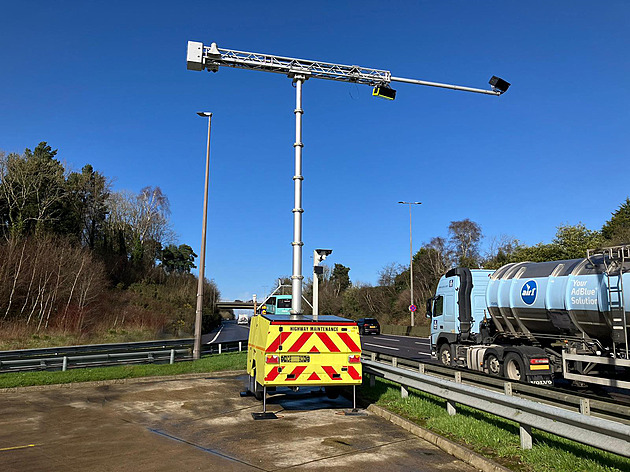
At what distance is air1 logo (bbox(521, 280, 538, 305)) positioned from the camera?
13.8 metres

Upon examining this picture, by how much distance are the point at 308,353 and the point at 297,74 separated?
25.8 feet

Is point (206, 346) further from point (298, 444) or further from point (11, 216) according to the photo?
point (11, 216)

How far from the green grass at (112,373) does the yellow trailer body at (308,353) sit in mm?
7440

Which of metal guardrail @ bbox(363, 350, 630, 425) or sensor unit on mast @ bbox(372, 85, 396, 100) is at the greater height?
sensor unit on mast @ bbox(372, 85, 396, 100)

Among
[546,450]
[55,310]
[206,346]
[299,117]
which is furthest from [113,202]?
[546,450]

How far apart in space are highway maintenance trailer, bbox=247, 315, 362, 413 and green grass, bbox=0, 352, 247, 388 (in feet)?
24.3

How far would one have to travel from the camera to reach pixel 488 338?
1583 centimetres

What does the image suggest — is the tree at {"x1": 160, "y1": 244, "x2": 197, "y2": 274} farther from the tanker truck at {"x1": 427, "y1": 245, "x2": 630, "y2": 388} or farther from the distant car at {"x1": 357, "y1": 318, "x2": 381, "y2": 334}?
the tanker truck at {"x1": 427, "y1": 245, "x2": 630, "y2": 388}

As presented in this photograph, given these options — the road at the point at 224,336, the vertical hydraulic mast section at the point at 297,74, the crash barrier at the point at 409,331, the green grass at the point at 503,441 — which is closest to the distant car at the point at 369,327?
the crash barrier at the point at 409,331

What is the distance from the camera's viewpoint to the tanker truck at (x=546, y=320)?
11.2 metres

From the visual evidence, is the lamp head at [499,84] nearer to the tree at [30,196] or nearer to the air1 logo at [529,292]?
the air1 logo at [529,292]

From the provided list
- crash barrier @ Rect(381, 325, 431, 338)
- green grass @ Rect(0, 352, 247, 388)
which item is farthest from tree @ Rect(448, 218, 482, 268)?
green grass @ Rect(0, 352, 247, 388)

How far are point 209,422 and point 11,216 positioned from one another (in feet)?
137

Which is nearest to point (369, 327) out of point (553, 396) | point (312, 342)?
point (312, 342)
